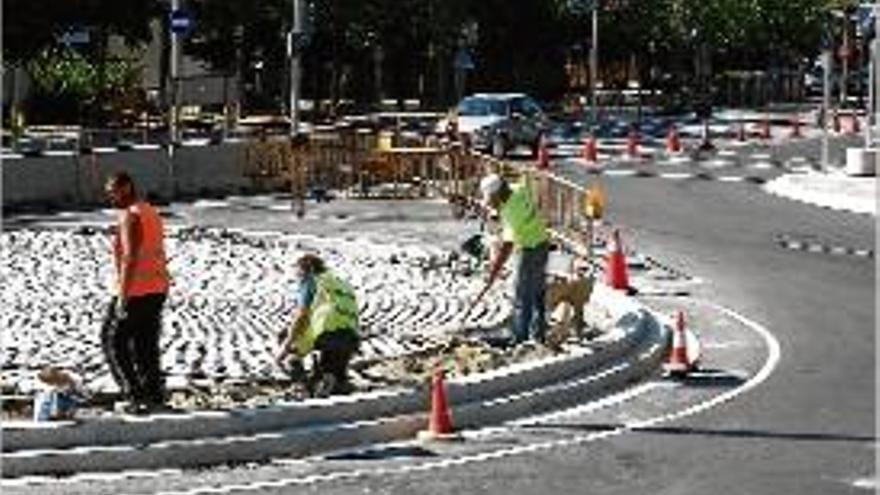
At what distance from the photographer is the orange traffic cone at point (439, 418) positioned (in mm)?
14250

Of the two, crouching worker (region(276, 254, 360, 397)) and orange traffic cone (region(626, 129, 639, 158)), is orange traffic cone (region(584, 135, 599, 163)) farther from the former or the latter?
crouching worker (region(276, 254, 360, 397))

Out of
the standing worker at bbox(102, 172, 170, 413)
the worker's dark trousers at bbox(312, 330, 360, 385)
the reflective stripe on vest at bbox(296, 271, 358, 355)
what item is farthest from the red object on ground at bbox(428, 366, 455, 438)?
the standing worker at bbox(102, 172, 170, 413)

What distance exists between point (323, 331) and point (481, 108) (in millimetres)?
33531

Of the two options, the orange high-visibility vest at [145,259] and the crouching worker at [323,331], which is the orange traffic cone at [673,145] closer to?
the crouching worker at [323,331]

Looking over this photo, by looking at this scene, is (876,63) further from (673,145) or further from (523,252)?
(523,252)

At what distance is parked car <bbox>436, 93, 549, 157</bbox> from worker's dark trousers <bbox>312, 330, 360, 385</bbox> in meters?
31.4

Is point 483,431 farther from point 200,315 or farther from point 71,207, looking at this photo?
point 71,207

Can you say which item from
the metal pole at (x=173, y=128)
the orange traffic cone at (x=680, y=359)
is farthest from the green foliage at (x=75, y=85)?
the orange traffic cone at (x=680, y=359)

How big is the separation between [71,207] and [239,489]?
2253 cm

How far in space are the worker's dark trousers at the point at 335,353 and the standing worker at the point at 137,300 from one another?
55.0 inches

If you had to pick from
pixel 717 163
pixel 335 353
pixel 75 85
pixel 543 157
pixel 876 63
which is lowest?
pixel 335 353

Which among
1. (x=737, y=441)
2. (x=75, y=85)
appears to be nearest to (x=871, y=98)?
(x=737, y=441)

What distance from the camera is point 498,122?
156ft

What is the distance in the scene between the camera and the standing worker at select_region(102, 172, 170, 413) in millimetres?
13906
